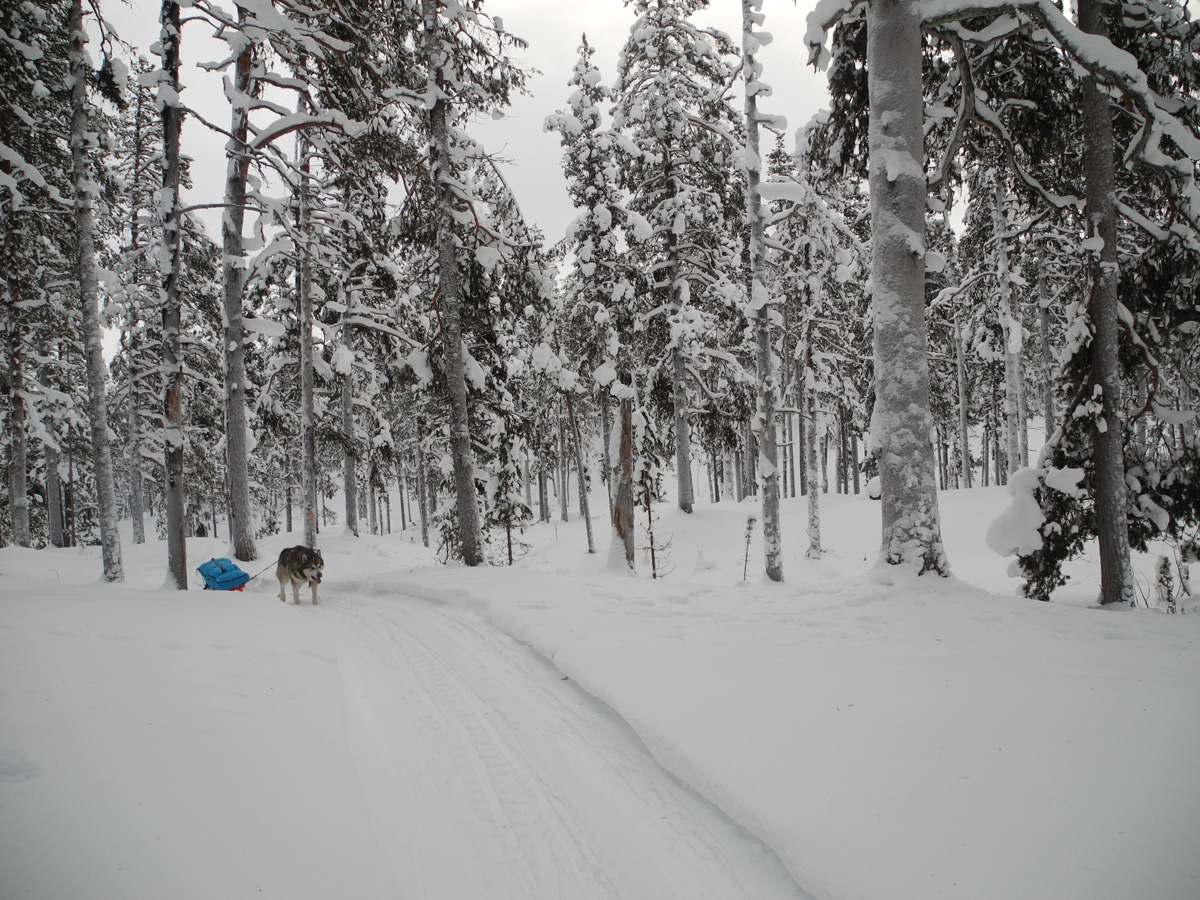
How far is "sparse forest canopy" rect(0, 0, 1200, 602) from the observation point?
642cm

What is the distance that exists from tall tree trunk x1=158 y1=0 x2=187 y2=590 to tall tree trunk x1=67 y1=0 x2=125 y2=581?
219 centimetres

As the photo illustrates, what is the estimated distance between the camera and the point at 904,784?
9.23 ft

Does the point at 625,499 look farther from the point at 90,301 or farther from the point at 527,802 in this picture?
the point at 90,301

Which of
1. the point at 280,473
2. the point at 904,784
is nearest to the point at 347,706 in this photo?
the point at 904,784

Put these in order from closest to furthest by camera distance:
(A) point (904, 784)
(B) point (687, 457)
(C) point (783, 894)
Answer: (C) point (783, 894), (A) point (904, 784), (B) point (687, 457)

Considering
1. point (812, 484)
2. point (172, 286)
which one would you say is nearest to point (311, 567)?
point (172, 286)

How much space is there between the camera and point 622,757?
3625 millimetres

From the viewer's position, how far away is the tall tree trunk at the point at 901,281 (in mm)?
6000

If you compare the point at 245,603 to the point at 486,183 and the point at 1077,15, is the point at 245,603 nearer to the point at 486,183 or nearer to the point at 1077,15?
the point at 486,183

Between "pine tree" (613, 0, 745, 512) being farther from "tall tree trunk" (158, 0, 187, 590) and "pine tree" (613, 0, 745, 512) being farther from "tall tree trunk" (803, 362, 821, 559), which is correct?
"tall tree trunk" (158, 0, 187, 590)

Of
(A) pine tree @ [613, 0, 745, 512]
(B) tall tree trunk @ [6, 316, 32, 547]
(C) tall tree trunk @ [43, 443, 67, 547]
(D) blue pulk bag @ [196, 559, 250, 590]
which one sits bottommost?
(D) blue pulk bag @ [196, 559, 250, 590]

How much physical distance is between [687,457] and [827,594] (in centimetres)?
1337

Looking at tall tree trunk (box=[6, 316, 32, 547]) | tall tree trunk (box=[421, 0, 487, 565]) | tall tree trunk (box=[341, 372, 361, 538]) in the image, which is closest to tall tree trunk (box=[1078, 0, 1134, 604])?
tall tree trunk (box=[421, 0, 487, 565])

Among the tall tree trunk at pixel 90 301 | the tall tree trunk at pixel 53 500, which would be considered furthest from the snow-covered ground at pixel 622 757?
the tall tree trunk at pixel 53 500
